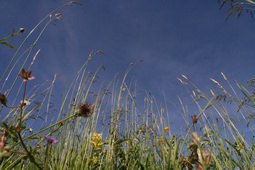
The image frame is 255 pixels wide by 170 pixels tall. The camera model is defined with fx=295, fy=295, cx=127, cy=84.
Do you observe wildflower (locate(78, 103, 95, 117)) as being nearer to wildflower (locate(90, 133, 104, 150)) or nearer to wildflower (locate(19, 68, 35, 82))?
wildflower (locate(19, 68, 35, 82))

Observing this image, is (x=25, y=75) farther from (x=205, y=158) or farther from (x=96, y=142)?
(x=96, y=142)

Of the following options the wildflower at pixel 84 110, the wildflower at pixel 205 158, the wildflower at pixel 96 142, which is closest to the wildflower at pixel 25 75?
the wildflower at pixel 84 110

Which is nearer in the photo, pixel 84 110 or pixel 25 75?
pixel 25 75

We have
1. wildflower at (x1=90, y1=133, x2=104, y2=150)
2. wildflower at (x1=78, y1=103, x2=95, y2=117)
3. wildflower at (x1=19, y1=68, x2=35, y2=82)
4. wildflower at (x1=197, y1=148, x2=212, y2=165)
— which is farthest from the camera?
wildflower at (x1=90, y1=133, x2=104, y2=150)

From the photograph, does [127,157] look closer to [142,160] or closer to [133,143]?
[142,160]

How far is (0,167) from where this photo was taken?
2.80 ft

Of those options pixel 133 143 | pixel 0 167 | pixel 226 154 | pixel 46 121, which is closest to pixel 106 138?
pixel 133 143

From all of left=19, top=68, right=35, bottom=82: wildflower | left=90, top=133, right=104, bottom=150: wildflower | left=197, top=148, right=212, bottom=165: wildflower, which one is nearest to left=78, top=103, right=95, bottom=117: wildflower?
left=19, top=68, right=35, bottom=82: wildflower

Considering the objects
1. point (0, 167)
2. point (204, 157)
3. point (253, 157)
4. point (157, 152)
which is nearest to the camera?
point (204, 157)

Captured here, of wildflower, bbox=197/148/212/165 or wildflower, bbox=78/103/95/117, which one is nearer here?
wildflower, bbox=197/148/212/165

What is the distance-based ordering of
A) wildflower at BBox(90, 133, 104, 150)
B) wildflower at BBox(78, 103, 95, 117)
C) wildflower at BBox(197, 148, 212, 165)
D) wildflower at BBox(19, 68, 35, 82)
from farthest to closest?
wildflower at BBox(90, 133, 104, 150)
wildflower at BBox(78, 103, 95, 117)
wildflower at BBox(19, 68, 35, 82)
wildflower at BBox(197, 148, 212, 165)

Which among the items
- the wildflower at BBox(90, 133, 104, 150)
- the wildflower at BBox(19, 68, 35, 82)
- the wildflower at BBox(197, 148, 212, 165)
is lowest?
the wildflower at BBox(197, 148, 212, 165)

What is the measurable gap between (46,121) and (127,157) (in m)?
0.84

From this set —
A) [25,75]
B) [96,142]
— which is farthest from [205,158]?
[96,142]
